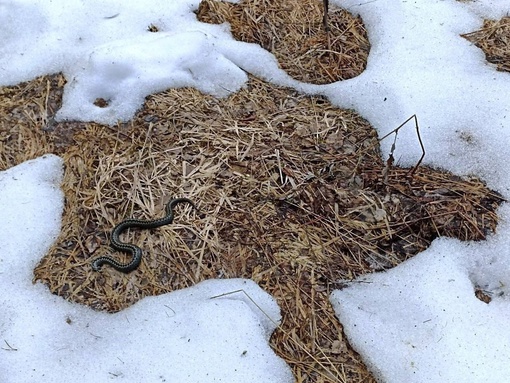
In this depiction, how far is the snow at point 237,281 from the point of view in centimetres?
231

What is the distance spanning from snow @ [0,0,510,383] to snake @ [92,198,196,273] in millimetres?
219

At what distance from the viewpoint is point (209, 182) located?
2.91 meters

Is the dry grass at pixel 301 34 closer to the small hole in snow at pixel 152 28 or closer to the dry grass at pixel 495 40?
the small hole in snow at pixel 152 28

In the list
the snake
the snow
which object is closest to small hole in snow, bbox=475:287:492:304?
the snow

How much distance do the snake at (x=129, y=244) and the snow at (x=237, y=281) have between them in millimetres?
219

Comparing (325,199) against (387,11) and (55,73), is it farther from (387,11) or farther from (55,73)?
(55,73)

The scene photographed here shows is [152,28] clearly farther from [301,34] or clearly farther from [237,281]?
[237,281]

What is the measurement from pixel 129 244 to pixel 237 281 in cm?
60

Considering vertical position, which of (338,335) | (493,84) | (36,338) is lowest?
(36,338)

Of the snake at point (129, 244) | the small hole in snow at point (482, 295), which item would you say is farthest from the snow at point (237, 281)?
the snake at point (129, 244)

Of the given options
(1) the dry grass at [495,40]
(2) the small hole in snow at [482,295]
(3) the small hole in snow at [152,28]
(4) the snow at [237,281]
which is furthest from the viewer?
(3) the small hole in snow at [152,28]

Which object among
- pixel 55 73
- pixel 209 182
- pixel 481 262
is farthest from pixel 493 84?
pixel 55 73

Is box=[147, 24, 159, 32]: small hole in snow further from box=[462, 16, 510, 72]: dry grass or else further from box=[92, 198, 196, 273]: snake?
box=[462, 16, 510, 72]: dry grass

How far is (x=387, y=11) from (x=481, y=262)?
2.10m
